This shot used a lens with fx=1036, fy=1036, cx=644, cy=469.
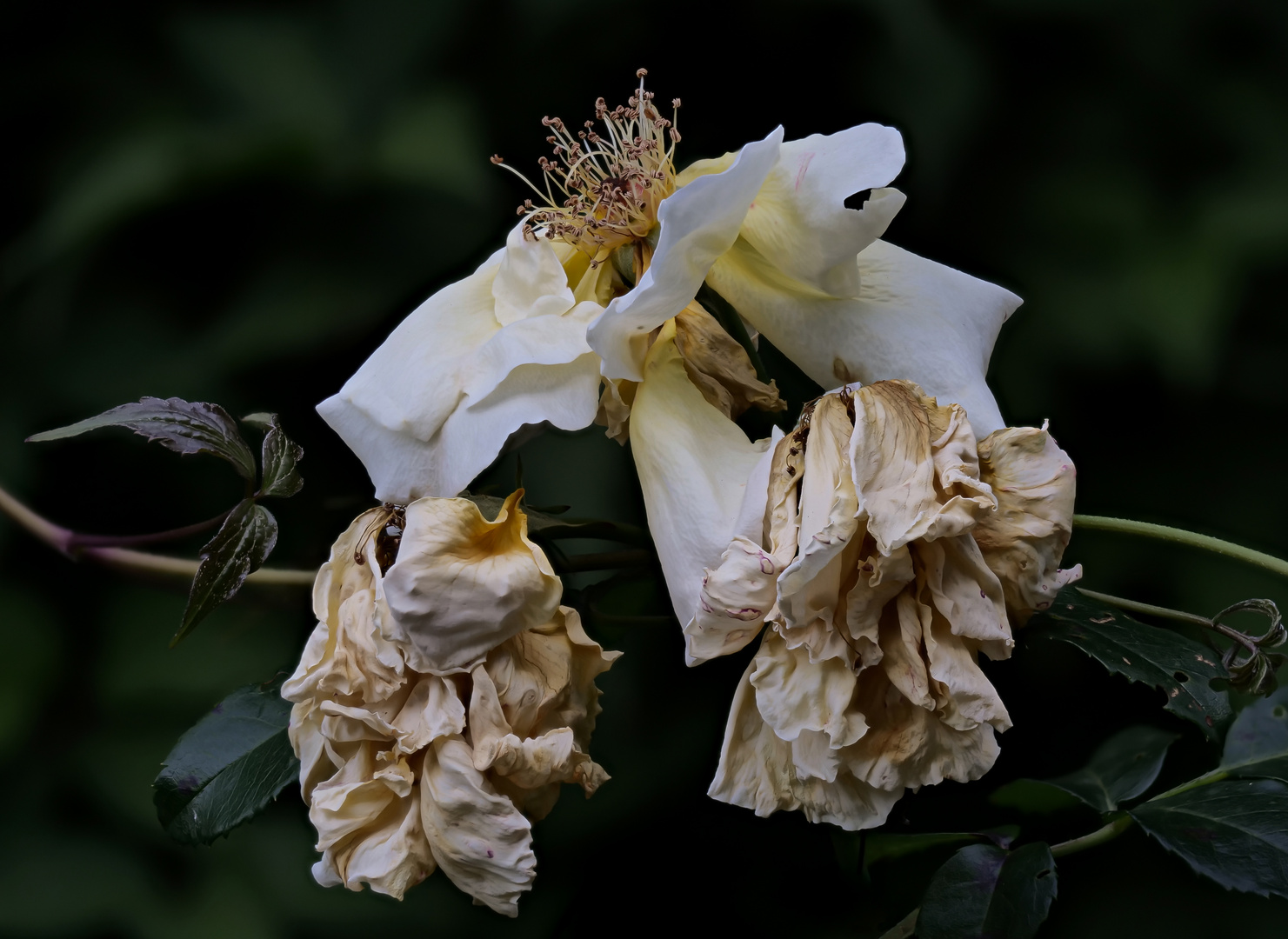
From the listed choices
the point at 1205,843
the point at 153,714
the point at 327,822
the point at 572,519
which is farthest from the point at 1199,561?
the point at 153,714

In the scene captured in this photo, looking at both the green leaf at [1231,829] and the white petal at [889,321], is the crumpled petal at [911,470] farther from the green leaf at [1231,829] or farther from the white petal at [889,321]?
the green leaf at [1231,829]

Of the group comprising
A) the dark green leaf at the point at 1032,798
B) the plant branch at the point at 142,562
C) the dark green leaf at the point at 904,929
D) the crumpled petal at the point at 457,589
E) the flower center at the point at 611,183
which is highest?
the flower center at the point at 611,183

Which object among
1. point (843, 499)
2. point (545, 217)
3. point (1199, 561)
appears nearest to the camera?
point (843, 499)

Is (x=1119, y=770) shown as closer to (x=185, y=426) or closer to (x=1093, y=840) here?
(x=1093, y=840)

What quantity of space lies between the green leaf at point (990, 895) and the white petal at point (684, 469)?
14cm

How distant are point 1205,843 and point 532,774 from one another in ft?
0.71

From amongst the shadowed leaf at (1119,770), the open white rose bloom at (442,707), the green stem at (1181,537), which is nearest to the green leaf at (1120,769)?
the shadowed leaf at (1119,770)

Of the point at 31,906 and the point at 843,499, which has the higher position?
the point at 843,499

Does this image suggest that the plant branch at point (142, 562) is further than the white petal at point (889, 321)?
Yes

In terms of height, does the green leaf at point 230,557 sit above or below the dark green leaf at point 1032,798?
above

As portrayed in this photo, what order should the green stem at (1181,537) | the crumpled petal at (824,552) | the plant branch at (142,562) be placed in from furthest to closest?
the plant branch at (142,562), the green stem at (1181,537), the crumpled petal at (824,552)

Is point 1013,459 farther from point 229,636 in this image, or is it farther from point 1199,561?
point 229,636

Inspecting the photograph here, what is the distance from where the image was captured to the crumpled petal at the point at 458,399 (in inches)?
11.4

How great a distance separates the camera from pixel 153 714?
2.05ft
